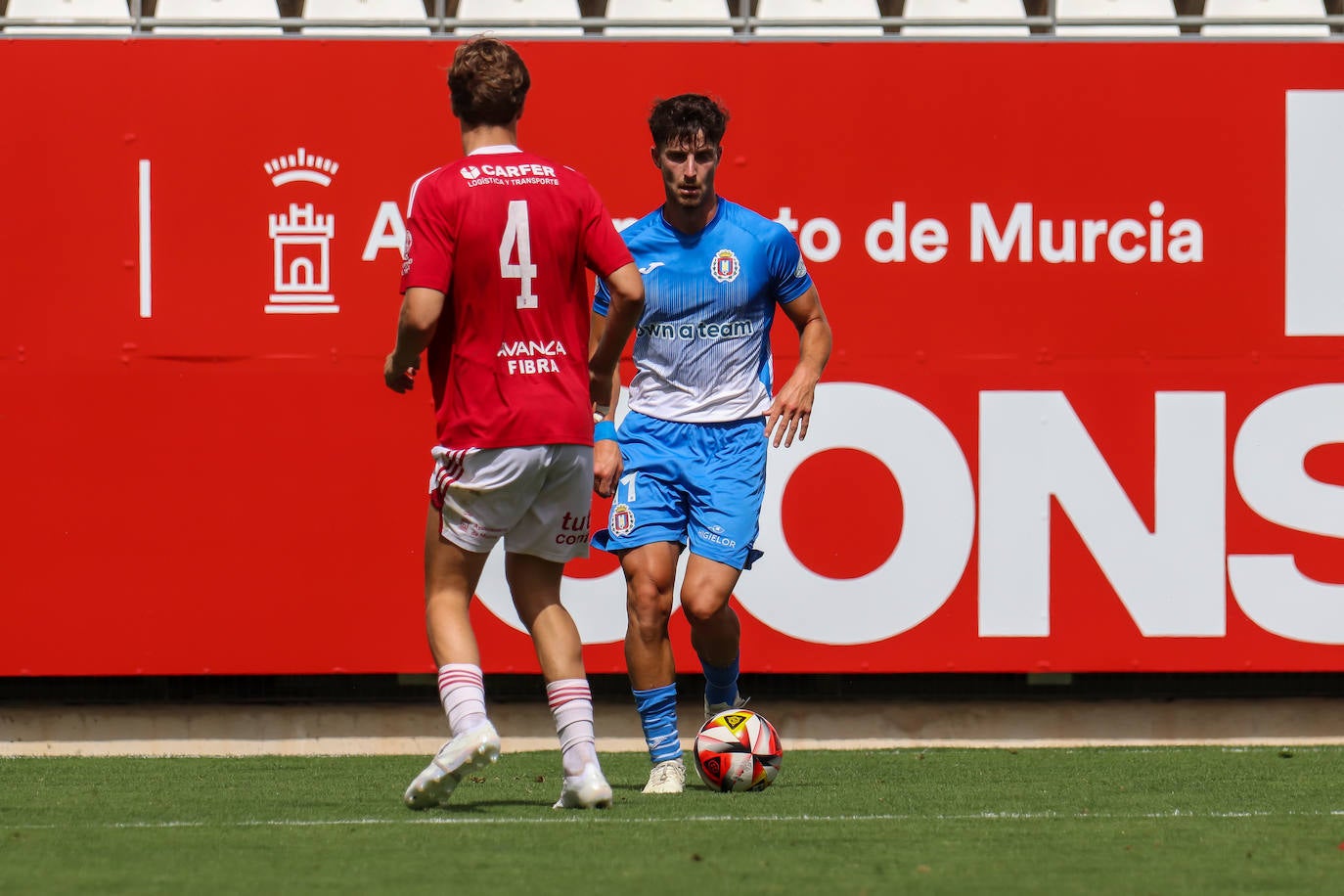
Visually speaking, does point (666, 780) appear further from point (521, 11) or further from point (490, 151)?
point (521, 11)

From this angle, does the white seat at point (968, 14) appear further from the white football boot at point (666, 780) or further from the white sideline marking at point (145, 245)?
the white football boot at point (666, 780)

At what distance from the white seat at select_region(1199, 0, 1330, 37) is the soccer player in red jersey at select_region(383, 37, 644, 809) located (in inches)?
158

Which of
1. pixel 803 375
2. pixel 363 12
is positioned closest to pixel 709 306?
pixel 803 375

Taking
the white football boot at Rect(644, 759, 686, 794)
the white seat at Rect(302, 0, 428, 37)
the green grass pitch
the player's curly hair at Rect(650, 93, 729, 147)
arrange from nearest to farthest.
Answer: the green grass pitch
the white football boot at Rect(644, 759, 686, 794)
the player's curly hair at Rect(650, 93, 729, 147)
the white seat at Rect(302, 0, 428, 37)

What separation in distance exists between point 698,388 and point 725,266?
36 centimetres

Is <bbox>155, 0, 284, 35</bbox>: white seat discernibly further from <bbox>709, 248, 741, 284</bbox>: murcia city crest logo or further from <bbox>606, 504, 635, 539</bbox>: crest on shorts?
<bbox>606, 504, 635, 539</bbox>: crest on shorts

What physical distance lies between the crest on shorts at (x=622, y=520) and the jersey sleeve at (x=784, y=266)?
30.1 inches

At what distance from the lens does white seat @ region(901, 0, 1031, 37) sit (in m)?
7.77

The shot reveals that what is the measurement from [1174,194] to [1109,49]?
60 centimetres

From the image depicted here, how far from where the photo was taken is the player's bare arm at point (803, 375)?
542cm

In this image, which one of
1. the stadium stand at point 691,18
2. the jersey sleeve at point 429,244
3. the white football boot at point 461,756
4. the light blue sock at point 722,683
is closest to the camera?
the white football boot at point 461,756

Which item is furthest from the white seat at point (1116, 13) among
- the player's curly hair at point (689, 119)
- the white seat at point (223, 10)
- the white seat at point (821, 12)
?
the white seat at point (223, 10)

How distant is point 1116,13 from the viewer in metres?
7.91

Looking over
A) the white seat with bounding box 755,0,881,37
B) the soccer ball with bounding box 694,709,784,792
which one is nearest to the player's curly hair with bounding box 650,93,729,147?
the soccer ball with bounding box 694,709,784,792
